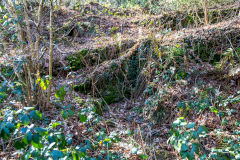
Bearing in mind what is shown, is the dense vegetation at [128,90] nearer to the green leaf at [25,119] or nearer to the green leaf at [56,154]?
the green leaf at [56,154]

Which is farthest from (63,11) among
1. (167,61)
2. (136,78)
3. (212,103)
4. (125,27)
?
(212,103)

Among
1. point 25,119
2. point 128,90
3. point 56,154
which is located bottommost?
point 128,90

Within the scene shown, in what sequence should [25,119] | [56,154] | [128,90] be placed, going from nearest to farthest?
[25,119] < [56,154] < [128,90]

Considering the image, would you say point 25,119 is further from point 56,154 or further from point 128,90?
point 128,90

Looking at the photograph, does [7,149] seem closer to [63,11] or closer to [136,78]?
[136,78]

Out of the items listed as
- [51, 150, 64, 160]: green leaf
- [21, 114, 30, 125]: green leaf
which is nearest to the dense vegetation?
[51, 150, 64, 160]: green leaf

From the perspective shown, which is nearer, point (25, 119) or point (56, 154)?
point (25, 119)

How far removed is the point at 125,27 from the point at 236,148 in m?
6.97

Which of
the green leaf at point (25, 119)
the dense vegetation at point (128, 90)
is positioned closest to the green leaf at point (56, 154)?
the dense vegetation at point (128, 90)

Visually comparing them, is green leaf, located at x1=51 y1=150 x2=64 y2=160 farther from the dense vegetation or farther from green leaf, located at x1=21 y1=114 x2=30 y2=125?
green leaf, located at x1=21 y1=114 x2=30 y2=125

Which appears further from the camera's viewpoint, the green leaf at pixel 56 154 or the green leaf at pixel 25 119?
the green leaf at pixel 56 154

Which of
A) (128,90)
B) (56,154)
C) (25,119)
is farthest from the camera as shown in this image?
(128,90)

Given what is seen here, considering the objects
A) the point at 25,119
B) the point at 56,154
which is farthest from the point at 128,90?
the point at 25,119

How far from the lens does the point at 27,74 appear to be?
3.97m
